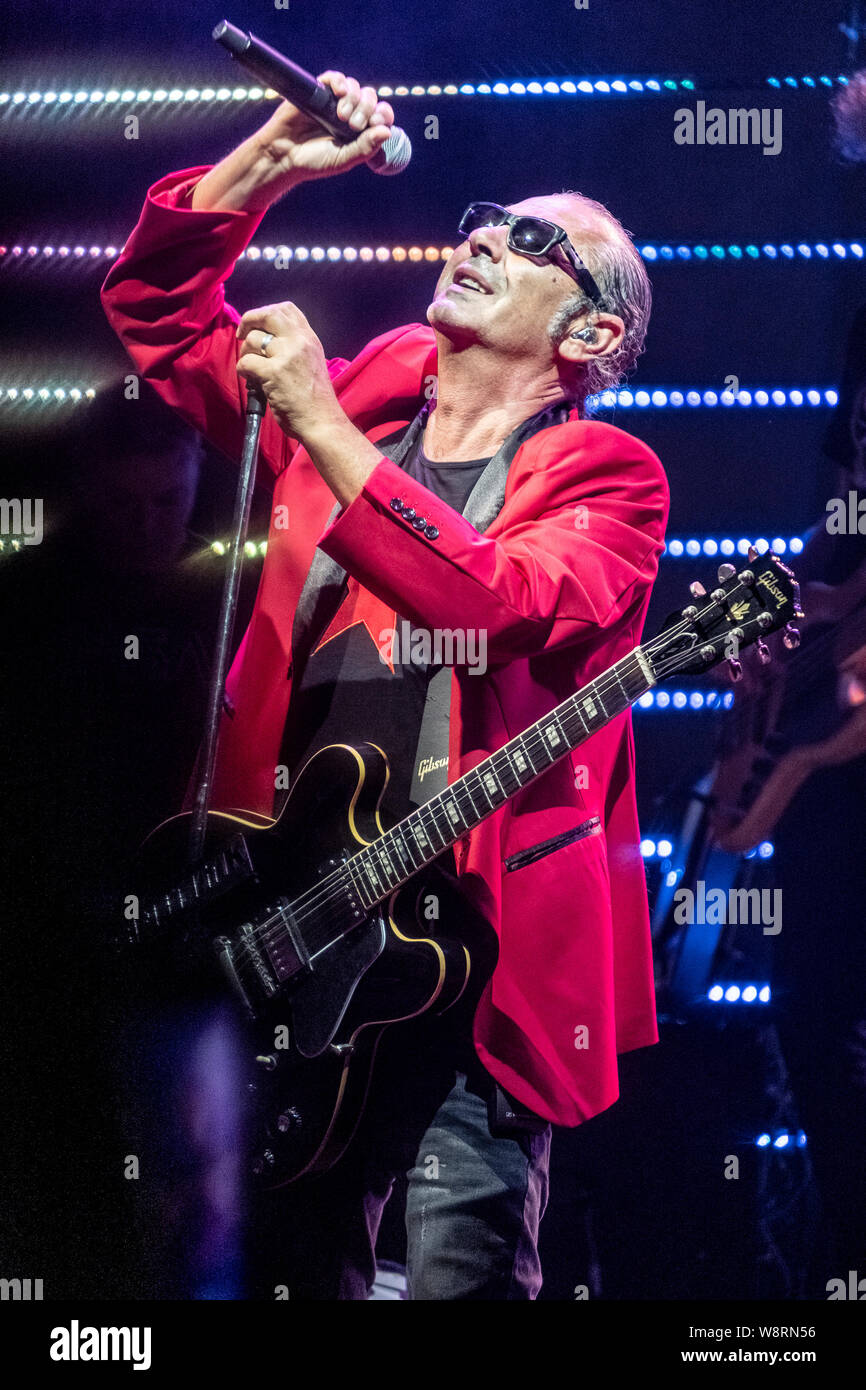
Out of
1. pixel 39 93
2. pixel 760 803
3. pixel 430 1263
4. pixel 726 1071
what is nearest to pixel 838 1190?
pixel 726 1071

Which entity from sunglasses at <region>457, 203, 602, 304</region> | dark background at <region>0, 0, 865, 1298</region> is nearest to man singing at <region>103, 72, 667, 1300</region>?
sunglasses at <region>457, 203, 602, 304</region>

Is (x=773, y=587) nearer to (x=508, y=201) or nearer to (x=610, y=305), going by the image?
(x=610, y=305)

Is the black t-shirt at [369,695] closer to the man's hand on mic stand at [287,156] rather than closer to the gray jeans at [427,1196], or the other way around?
the gray jeans at [427,1196]

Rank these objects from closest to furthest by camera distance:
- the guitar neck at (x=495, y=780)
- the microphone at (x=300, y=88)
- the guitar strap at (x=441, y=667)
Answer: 1. the microphone at (x=300, y=88)
2. the guitar neck at (x=495, y=780)
3. the guitar strap at (x=441, y=667)

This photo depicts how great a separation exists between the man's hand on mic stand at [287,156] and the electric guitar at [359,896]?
89 cm

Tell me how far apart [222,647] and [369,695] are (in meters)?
0.26

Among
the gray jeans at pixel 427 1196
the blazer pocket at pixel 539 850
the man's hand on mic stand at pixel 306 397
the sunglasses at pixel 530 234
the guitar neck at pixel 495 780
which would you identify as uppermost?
the sunglasses at pixel 530 234

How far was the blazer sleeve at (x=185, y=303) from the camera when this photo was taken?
217 centimetres

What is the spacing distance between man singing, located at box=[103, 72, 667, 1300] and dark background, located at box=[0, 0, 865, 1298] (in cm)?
26

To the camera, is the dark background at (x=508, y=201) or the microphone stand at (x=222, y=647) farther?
the dark background at (x=508, y=201)

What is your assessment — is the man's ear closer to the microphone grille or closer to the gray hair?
the gray hair

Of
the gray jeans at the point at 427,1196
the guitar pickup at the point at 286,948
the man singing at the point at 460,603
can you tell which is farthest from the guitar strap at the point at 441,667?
the gray jeans at the point at 427,1196
